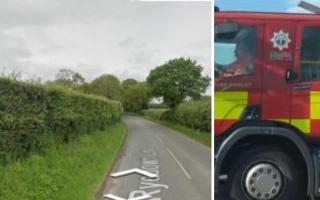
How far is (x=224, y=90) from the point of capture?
9.83ft

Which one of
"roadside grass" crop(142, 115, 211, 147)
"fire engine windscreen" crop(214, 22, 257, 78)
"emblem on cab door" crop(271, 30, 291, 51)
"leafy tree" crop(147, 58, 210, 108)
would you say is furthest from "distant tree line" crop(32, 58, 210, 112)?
"emblem on cab door" crop(271, 30, 291, 51)

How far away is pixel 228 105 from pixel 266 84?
34 cm

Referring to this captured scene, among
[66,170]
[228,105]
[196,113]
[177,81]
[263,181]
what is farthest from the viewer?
[66,170]

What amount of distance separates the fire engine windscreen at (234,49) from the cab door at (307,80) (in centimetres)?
35

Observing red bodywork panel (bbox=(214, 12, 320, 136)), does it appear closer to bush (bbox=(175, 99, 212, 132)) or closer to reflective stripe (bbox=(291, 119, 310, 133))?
reflective stripe (bbox=(291, 119, 310, 133))

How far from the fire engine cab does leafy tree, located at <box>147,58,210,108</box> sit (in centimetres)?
32

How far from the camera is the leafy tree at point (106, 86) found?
3578 millimetres

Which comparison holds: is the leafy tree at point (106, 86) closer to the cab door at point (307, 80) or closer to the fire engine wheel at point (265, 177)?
the fire engine wheel at point (265, 177)

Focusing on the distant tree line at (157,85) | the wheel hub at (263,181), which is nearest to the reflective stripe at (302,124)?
the wheel hub at (263,181)

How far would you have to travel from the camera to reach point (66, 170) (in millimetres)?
4969

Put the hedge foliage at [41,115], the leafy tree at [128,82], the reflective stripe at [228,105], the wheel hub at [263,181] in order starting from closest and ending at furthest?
1. the reflective stripe at [228,105]
2. the wheel hub at [263,181]
3. the leafy tree at [128,82]
4. the hedge foliage at [41,115]

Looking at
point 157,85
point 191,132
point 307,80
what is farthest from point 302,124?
point 157,85

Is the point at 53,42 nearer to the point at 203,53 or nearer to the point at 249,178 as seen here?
the point at 203,53

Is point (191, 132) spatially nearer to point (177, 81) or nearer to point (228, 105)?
point (177, 81)
